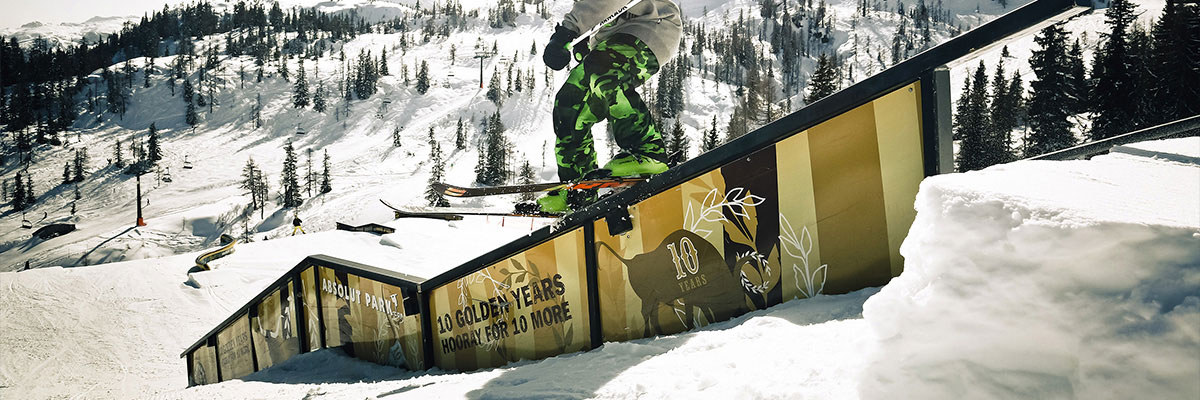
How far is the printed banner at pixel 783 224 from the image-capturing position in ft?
11.0

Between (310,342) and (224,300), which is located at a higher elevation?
(310,342)

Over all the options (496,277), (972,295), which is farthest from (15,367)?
(972,295)

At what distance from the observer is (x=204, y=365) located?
10180 mm

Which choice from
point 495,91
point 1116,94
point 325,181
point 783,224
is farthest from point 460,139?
point 783,224

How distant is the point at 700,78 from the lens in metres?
112

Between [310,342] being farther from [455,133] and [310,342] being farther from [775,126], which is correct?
[455,133]

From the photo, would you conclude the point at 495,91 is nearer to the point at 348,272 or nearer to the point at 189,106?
the point at 189,106

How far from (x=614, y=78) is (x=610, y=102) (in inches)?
7.7

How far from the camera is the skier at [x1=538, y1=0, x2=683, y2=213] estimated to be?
510 centimetres

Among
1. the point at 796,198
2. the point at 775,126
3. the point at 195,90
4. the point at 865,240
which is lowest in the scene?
the point at 865,240

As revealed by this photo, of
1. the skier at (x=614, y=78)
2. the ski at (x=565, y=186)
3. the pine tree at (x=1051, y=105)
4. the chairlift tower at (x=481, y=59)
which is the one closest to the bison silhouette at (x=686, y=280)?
the ski at (x=565, y=186)

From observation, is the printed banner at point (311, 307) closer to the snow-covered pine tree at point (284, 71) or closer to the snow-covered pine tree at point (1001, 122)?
the snow-covered pine tree at point (1001, 122)

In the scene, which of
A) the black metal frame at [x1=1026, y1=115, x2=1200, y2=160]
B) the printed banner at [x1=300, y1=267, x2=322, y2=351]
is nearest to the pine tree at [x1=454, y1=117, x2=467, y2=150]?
the printed banner at [x1=300, y1=267, x2=322, y2=351]

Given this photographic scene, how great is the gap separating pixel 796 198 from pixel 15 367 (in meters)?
17.3
